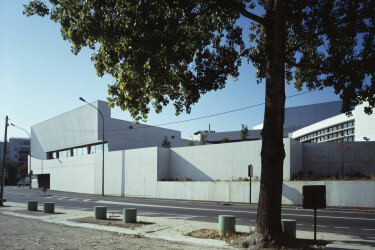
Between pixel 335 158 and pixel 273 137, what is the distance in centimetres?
1875

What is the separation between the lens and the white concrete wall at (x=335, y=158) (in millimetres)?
24047

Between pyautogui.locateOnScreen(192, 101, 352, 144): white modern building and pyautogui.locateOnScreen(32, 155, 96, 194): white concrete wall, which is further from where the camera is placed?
pyautogui.locateOnScreen(192, 101, 352, 144): white modern building

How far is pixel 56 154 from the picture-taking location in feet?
199

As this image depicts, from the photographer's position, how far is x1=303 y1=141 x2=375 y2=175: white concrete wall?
78.9 feet

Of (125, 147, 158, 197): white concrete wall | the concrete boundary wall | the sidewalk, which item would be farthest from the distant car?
the sidewalk

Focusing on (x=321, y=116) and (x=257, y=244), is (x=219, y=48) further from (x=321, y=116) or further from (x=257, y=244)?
(x=321, y=116)

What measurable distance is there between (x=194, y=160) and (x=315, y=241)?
22.7m

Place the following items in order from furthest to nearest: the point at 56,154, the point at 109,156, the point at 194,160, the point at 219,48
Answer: the point at 56,154
the point at 109,156
the point at 194,160
the point at 219,48

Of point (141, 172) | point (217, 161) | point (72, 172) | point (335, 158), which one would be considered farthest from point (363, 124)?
point (72, 172)

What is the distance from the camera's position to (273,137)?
8.71 m

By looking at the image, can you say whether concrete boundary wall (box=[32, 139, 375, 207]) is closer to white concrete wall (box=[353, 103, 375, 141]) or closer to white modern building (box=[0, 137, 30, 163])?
white concrete wall (box=[353, 103, 375, 141])

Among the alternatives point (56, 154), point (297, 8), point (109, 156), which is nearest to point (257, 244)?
point (297, 8)

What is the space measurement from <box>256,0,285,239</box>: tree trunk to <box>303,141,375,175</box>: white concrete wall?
18.3 metres

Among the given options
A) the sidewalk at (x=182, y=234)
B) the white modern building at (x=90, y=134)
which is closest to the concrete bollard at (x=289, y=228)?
the sidewalk at (x=182, y=234)
